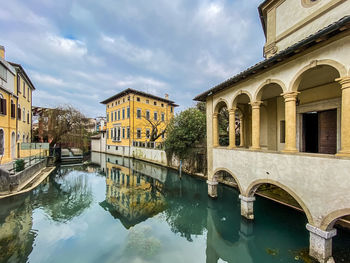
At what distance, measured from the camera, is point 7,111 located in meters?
12.3

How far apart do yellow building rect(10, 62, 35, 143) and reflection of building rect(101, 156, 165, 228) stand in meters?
9.86

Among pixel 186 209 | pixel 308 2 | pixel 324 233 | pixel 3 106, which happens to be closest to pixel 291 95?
pixel 324 233

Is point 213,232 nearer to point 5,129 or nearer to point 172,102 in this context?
point 5,129

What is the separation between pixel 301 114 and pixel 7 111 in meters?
19.1

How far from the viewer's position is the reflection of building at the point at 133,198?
290 inches

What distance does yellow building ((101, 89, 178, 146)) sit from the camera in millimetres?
23531

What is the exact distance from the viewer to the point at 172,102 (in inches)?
1152

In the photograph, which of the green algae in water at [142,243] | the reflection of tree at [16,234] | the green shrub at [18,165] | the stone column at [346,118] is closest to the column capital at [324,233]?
the stone column at [346,118]

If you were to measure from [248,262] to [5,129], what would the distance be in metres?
17.2

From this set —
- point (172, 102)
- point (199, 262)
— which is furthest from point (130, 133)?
point (199, 262)

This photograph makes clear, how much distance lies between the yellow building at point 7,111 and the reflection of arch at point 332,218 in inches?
712

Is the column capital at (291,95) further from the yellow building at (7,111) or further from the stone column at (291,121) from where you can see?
the yellow building at (7,111)

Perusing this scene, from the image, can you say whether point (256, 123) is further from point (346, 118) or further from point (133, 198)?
point (133, 198)

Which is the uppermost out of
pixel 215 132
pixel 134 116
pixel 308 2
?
pixel 308 2
